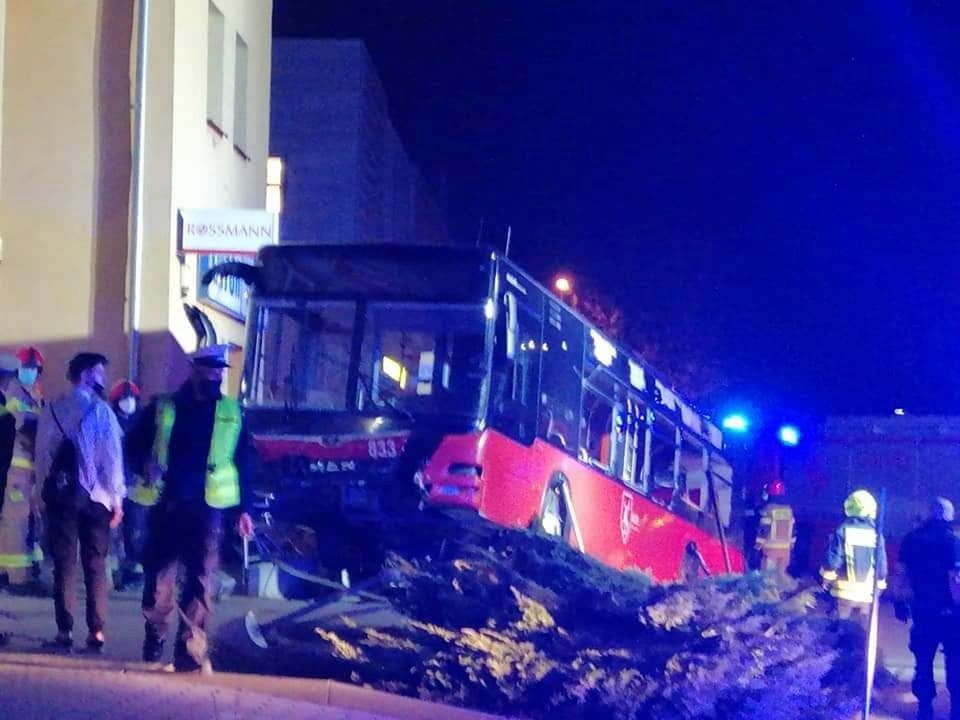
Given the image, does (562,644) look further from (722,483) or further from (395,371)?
(722,483)

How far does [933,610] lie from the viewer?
422 inches

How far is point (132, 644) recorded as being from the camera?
892 cm

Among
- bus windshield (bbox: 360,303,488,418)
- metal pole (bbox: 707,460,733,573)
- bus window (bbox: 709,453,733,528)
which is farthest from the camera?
bus window (bbox: 709,453,733,528)

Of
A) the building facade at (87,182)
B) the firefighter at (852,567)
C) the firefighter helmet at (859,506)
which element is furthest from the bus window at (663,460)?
the building facade at (87,182)

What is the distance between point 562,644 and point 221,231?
7867 mm

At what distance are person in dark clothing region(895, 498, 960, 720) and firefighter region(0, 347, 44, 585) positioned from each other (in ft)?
23.0

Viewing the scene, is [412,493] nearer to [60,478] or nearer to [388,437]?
[388,437]

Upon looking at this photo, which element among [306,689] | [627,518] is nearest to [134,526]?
[306,689]

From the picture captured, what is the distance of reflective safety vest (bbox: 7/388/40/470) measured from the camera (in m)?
10.9

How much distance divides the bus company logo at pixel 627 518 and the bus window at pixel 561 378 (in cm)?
166

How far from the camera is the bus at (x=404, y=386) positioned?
1079cm

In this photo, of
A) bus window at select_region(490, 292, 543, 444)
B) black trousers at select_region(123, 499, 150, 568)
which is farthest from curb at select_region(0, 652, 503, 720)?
bus window at select_region(490, 292, 543, 444)

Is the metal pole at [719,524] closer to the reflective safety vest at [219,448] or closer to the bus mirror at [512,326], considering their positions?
the bus mirror at [512,326]

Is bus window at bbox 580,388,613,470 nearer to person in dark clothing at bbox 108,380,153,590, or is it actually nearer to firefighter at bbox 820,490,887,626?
firefighter at bbox 820,490,887,626
